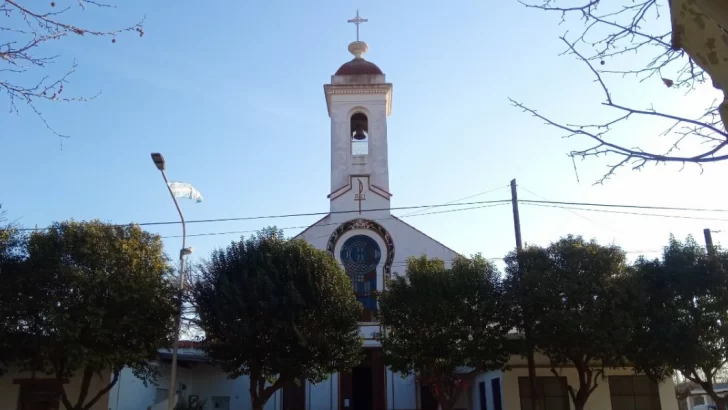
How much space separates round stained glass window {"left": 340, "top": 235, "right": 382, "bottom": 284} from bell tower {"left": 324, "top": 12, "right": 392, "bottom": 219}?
1705mm

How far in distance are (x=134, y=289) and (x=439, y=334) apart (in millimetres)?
9408

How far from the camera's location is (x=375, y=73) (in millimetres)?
36375

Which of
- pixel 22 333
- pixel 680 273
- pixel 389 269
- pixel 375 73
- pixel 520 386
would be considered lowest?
pixel 520 386

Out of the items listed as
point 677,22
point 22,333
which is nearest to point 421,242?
point 22,333

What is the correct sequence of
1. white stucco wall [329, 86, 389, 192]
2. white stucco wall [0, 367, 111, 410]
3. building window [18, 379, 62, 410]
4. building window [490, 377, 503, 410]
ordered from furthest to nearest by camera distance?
white stucco wall [329, 86, 389, 192] < building window [490, 377, 503, 410] < building window [18, 379, 62, 410] < white stucco wall [0, 367, 111, 410]

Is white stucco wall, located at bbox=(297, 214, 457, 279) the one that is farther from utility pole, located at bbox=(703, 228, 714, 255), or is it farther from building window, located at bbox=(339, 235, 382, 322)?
utility pole, located at bbox=(703, 228, 714, 255)

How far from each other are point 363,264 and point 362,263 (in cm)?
7

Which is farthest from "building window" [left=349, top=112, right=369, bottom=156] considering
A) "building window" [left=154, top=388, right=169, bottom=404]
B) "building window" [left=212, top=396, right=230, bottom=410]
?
"building window" [left=154, top=388, right=169, bottom=404]

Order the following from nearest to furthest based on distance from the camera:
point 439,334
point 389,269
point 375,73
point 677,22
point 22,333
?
point 677,22, point 22,333, point 439,334, point 389,269, point 375,73

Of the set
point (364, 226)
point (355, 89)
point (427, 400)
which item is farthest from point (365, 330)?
point (355, 89)

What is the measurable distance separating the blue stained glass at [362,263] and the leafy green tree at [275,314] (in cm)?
878

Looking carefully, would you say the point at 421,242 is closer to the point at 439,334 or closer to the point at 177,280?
the point at 439,334

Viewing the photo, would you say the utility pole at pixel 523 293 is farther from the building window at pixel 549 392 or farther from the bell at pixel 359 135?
the bell at pixel 359 135

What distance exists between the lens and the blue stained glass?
105 ft
